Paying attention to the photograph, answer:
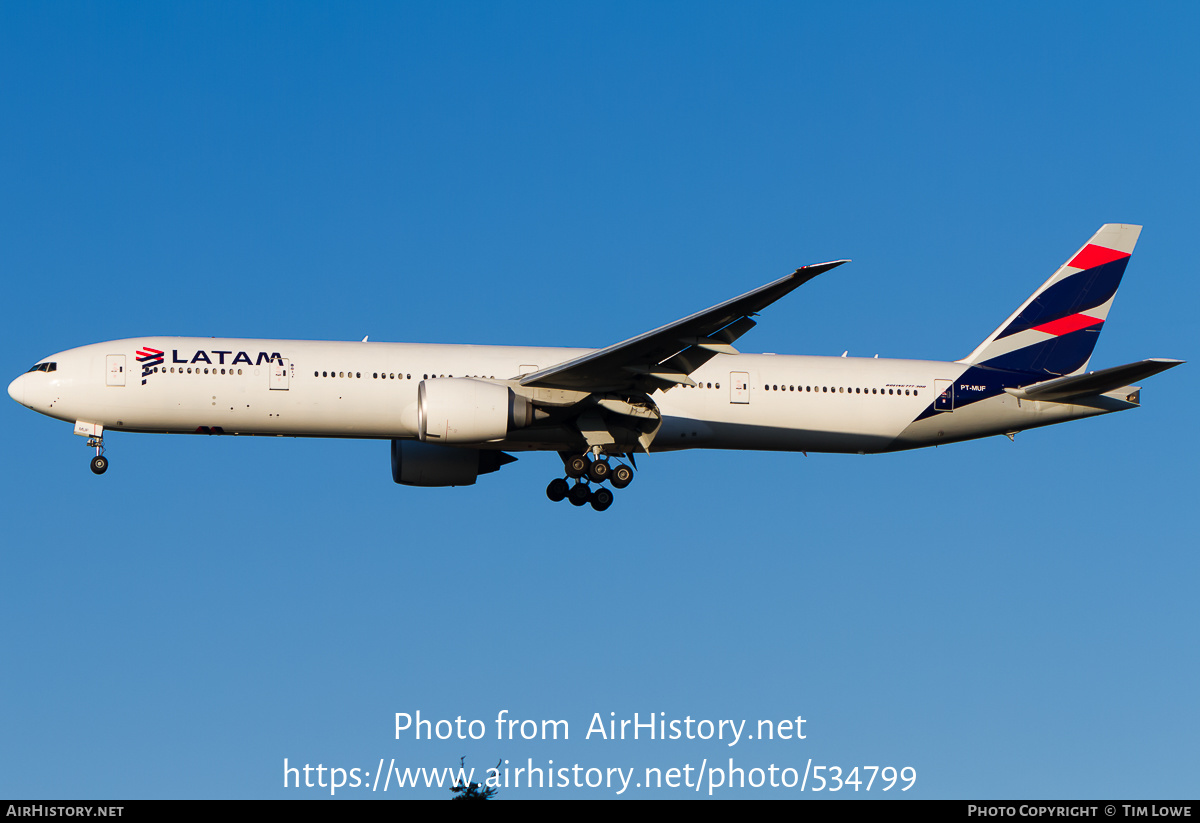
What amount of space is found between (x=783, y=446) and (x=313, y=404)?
11436mm

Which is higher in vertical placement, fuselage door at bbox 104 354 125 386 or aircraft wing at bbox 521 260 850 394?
fuselage door at bbox 104 354 125 386

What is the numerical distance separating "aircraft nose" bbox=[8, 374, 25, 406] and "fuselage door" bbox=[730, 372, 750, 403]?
16724 mm

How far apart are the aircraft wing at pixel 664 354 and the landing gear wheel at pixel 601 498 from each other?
327 cm

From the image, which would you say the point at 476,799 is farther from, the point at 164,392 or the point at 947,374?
the point at 947,374

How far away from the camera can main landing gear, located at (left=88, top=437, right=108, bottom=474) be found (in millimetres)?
32000

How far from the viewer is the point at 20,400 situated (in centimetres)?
3206

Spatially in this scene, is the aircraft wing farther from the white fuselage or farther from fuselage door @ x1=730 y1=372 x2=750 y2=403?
fuselage door @ x1=730 y1=372 x2=750 y2=403

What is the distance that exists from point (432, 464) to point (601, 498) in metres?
4.55

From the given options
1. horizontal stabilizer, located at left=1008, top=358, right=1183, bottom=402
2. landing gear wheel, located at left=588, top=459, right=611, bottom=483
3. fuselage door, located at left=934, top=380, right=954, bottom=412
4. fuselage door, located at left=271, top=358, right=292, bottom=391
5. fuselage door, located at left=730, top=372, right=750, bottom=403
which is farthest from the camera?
fuselage door, located at left=934, top=380, right=954, bottom=412

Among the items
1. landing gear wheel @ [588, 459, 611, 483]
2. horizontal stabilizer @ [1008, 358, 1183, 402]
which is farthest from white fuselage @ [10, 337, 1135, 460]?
landing gear wheel @ [588, 459, 611, 483]

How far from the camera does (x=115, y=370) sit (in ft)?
104

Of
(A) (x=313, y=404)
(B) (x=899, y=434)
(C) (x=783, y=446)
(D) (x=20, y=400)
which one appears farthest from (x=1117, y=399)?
(D) (x=20, y=400)

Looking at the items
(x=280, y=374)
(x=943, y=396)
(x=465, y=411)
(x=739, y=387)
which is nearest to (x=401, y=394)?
(x=465, y=411)
